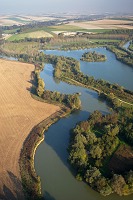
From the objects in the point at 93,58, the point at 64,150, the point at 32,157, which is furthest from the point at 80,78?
the point at 32,157

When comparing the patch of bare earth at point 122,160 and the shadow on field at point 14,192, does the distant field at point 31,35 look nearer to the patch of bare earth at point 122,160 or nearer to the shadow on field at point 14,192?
the patch of bare earth at point 122,160

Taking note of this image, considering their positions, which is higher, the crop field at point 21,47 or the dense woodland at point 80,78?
the crop field at point 21,47

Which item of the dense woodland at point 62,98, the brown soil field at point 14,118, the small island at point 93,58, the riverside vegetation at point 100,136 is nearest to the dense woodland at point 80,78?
the riverside vegetation at point 100,136

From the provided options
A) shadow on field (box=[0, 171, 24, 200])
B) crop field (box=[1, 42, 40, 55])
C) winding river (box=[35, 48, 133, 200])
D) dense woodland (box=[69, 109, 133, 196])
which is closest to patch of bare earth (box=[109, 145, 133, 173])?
dense woodland (box=[69, 109, 133, 196])

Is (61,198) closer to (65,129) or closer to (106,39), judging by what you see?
(65,129)

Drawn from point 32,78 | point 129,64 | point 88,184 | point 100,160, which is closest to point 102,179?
point 88,184

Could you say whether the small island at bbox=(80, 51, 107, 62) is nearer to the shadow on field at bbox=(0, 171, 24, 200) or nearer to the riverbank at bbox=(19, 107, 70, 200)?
the riverbank at bbox=(19, 107, 70, 200)

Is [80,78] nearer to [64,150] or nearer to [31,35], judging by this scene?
[64,150]
